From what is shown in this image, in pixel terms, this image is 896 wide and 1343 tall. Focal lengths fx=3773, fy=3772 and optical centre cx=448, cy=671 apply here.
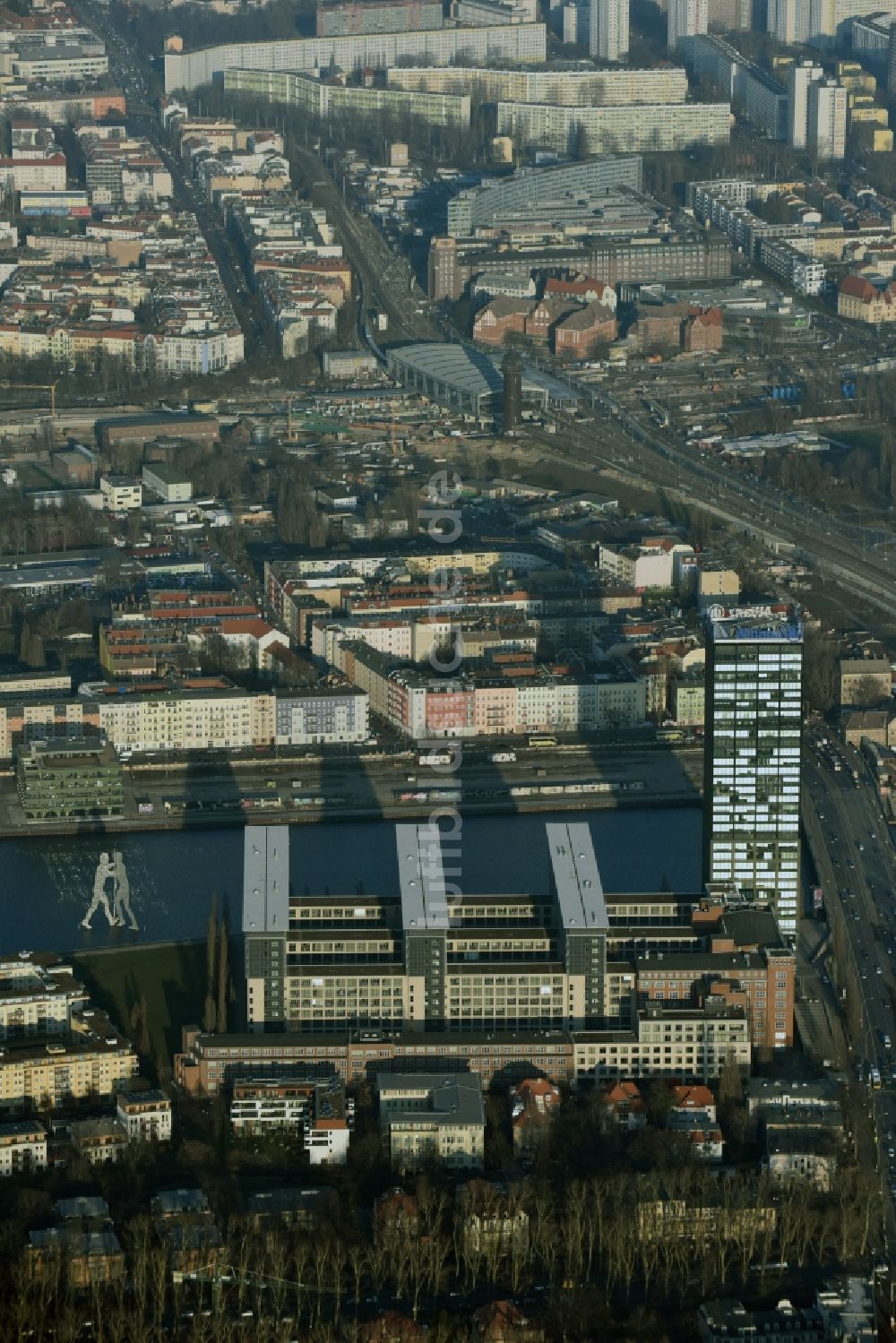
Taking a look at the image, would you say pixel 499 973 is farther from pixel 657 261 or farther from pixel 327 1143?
pixel 657 261

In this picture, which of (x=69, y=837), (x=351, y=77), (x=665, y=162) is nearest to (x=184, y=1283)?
(x=69, y=837)

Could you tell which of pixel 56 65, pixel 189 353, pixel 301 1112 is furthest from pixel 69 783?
pixel 56 65

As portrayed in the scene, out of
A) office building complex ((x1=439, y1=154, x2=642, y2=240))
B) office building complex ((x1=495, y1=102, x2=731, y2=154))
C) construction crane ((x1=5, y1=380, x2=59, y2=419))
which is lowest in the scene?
construction crane ((x1=5, y1=380, x2=59, y2=419))

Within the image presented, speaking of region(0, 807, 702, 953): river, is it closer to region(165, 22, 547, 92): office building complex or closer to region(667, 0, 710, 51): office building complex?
region(165, 22, 547, 92): office building complex

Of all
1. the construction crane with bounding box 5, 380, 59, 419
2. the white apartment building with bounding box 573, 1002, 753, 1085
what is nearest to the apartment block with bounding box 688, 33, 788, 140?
the construction crane with bounding box 5, 380, 59, 419

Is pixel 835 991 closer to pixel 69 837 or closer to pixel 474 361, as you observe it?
pixel 69 837

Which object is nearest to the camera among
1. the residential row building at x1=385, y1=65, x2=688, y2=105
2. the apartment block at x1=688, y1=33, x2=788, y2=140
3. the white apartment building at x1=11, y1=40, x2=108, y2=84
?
the apartment block at x1=688, y1=33, x2=788, y2=140
